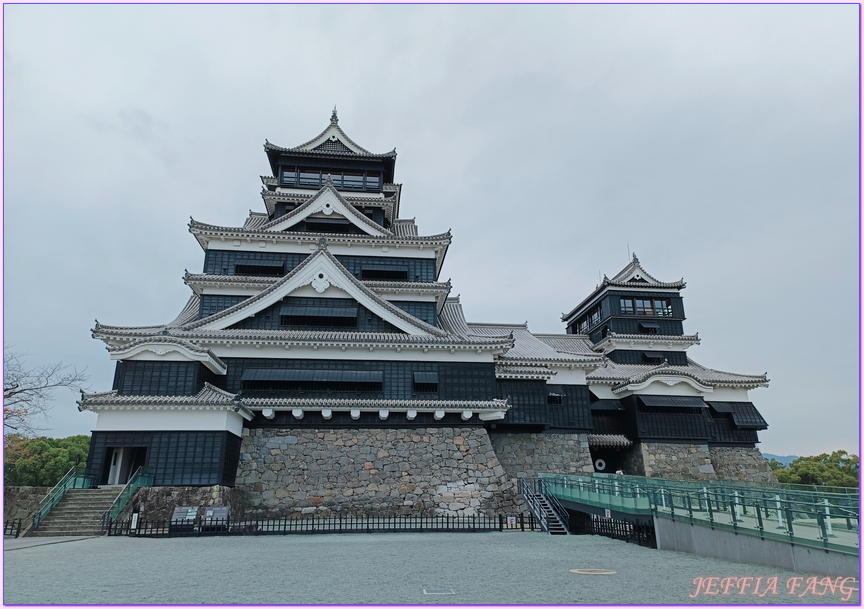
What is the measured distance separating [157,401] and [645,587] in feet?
53.3

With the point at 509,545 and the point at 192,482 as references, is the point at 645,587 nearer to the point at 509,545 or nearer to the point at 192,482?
the point at 509,545

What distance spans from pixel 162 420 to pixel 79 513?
3.53 metres

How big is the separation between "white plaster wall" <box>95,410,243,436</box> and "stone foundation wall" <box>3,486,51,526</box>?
2568 mm

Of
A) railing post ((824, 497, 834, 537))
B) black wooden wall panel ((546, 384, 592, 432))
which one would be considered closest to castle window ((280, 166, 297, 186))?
black wooden wall panel ((546, 384, 592, 432))

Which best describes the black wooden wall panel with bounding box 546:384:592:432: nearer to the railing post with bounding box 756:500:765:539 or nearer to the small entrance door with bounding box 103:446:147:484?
the railing post with bounding box 756:500:765:539

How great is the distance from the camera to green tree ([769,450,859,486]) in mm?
40062

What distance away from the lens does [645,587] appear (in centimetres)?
788

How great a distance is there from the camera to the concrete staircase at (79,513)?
15.3m

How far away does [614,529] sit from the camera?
658 inches

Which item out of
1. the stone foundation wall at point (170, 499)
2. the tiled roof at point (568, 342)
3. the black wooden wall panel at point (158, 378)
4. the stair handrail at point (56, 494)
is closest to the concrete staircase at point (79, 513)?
the stair handrail at point (56, 494)

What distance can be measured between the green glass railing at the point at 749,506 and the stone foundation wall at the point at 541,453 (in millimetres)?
7912

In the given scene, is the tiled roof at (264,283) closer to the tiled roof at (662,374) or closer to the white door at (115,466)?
the white door at (115,466)

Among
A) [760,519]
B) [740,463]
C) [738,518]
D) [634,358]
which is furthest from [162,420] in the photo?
[740,463]

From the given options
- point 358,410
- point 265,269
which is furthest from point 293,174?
point 358,410
